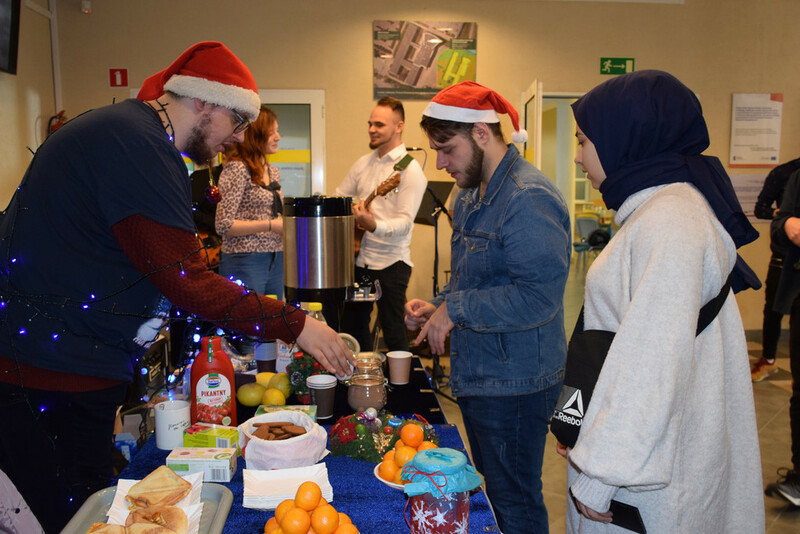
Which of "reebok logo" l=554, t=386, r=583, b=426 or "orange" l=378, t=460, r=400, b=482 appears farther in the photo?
"orange" l=378, t=460, r=400, b=482

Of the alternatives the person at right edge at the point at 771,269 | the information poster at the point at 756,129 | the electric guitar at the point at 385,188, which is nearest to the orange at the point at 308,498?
the electric guitar at the point at 385,188

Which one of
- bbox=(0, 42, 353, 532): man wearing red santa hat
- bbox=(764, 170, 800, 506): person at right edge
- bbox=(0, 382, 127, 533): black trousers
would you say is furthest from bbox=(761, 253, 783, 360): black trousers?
bbox=(0, 382, 127, 533): black trousers

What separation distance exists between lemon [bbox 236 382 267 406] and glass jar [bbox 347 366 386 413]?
10.8 inches

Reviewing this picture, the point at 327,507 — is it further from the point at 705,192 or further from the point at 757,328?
the point at 757,328

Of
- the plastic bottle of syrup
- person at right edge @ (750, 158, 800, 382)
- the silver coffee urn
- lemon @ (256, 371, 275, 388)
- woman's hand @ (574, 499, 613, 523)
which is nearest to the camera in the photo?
woman's hand @ (574, 499, 613, 523)

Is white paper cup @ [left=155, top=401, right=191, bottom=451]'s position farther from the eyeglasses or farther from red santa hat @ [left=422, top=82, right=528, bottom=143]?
red santa hat @ [left=422, top=82, right=528, bottom=143]

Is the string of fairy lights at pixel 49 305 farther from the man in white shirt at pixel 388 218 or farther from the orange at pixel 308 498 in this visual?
the man in white shirt at pixel 388 218

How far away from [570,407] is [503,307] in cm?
50

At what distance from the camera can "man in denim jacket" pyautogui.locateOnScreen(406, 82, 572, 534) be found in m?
1.57

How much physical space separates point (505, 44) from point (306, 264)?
13.7ft

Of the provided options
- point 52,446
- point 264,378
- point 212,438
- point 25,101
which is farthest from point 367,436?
point 25,101

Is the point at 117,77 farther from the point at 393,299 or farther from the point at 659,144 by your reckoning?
the point at 659,144

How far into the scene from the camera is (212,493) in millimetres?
1126

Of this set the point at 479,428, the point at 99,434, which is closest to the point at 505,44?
the point at 479,428
